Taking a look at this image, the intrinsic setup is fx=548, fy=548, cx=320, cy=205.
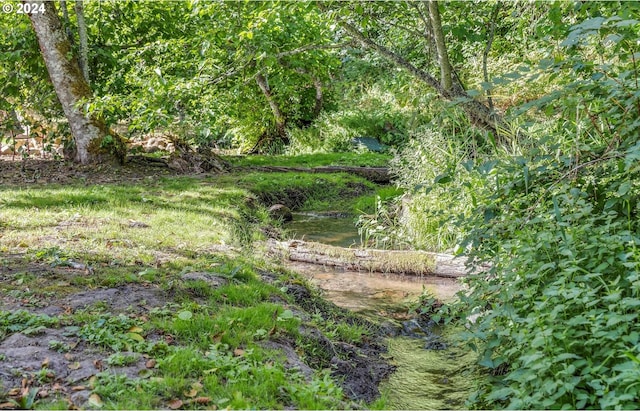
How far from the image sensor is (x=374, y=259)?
685 centimetres

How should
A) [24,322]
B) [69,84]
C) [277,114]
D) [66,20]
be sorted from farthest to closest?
1. [277,114]
2. [66,20]
3. [69,84]
4. [24,322]

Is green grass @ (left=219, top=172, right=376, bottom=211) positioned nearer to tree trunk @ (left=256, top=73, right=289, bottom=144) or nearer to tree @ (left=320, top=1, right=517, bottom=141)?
tree @ (left=320, top=1, right=517, bottom=141)

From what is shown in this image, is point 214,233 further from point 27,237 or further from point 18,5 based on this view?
point 18,5

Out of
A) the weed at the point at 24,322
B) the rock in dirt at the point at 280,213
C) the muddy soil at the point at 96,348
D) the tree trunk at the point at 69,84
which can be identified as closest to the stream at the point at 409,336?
the muddy soil at the point at 96,348

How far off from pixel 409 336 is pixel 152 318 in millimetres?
2408

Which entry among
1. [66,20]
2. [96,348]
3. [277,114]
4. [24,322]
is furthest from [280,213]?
[277,114]

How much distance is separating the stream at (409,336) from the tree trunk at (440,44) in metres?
2.42

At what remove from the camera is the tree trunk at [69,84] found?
10133mm

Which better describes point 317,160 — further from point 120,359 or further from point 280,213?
point 120,359

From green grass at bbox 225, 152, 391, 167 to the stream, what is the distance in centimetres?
637

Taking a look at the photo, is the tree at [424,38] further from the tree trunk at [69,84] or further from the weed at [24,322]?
the tree trunk at [69,84]

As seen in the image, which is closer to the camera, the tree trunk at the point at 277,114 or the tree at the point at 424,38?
the tree at the point at 424,38

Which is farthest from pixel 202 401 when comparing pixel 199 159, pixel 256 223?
pixel 199 159

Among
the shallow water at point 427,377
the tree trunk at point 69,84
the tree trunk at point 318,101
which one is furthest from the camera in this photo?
the tree trunk at point 318,101
